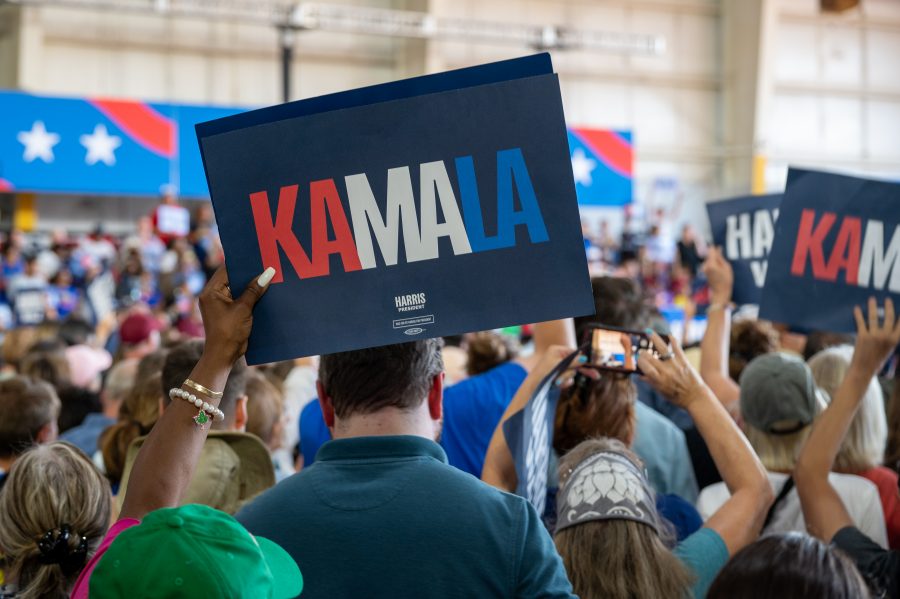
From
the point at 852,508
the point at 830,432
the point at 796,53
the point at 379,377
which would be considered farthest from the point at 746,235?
the point at 796,53

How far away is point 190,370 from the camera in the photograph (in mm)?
2621

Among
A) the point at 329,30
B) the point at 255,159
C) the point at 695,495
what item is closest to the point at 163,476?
the point at 255,159

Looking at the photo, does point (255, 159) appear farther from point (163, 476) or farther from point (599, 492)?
point (599, 492)

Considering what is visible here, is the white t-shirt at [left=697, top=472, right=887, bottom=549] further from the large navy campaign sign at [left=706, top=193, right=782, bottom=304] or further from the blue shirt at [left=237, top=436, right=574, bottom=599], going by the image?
the blue shirt at [left=237, top=436, right=574, bottom=599]

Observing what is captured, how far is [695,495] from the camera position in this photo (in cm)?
311

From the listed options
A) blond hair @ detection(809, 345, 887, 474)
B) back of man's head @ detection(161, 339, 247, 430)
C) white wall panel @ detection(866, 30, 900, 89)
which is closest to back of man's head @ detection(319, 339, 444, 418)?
back of man's head @ detection(161, 339, 247, 430)

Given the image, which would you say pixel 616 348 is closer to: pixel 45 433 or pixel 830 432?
pixel 830 432

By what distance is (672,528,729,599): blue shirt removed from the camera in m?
1.97

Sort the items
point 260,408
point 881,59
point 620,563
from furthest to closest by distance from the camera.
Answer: point 881,59 < point 260,408 < point 620,563

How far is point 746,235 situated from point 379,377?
259 cm

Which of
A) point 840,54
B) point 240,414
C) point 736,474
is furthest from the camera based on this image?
point 840,54

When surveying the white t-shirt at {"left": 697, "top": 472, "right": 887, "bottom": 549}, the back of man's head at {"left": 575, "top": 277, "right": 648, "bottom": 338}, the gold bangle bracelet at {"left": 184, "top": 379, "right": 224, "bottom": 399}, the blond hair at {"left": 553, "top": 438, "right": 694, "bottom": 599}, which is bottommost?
the white t-shirt at {"left": 697, "top": 472, "right": 887, "bottom": 549}

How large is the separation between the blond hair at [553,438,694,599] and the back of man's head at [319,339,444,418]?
16.0 inches

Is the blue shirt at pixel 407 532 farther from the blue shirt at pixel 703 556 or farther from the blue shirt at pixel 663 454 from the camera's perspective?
the blue shirt at pixel 663 454
